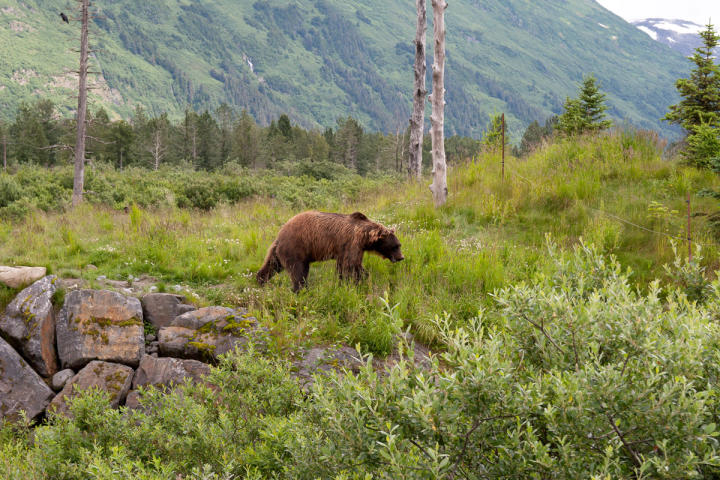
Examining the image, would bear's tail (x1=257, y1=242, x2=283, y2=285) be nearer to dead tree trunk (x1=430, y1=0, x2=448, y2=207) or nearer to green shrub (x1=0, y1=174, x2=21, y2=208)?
dead tree trunk (x1=430, y1=0, x2=448, y2=207)

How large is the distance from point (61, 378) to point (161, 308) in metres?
1.49

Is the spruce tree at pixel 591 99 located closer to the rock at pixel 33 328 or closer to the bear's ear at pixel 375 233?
the bear's ear at pixel 375 233

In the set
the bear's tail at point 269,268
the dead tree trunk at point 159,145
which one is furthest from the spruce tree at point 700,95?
the dead tree trunk at point 159,145

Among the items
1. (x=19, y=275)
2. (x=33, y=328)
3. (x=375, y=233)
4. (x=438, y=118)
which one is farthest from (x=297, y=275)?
(x=438, y=118)

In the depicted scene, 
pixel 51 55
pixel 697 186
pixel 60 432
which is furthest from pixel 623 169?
pixel 51 55

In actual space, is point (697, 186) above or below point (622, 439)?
above

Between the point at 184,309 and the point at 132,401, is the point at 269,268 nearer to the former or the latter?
the point at 184,309

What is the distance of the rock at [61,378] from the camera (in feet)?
18.8

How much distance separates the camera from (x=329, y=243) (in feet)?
23.4

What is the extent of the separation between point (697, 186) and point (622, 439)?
366 inches

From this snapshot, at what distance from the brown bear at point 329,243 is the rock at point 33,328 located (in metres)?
3.29

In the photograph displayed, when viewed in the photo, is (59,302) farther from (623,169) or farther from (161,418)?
(623,169)

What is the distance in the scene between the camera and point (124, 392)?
5418 millimetres

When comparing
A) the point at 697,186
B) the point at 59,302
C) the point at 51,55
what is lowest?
the point at 59,302
